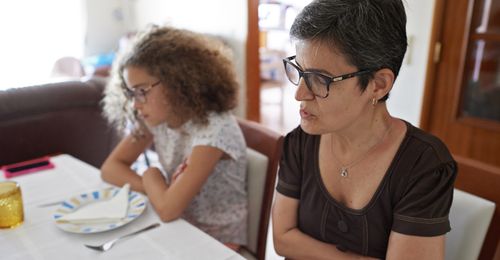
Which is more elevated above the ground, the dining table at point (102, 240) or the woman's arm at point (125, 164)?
the woman's arm at point (125, 164)

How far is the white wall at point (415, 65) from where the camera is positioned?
96.4 inches

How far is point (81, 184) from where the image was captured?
1342 mm

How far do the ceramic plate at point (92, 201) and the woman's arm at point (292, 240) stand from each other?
0.37m

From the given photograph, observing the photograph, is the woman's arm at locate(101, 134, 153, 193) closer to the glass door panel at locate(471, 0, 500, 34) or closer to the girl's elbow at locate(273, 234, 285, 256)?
the girl's elbow at locate(273, 234, 285, 256)

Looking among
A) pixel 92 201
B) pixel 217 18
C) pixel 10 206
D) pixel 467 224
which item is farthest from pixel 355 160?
pixel 217 18

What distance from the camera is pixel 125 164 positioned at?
4.83 ft

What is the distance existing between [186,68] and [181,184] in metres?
0.39

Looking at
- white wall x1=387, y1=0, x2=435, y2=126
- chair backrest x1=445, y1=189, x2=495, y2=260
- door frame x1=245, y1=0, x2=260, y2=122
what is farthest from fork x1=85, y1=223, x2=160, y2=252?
door frame x1=245, y1=0, x2=260, y2=122

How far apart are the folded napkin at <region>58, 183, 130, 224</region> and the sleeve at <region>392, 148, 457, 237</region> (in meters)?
0.70

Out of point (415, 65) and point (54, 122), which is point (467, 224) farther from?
point (415, 65)

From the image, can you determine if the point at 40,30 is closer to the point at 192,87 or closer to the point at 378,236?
the point at 192,87

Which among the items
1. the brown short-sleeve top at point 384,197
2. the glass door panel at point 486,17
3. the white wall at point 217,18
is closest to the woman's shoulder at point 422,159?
the brown short-sleeve top at point 384,197

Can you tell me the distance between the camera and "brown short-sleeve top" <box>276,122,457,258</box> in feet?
2.88

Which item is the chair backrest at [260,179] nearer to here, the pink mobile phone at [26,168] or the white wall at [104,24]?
the pink mobile phone at [26,168]
